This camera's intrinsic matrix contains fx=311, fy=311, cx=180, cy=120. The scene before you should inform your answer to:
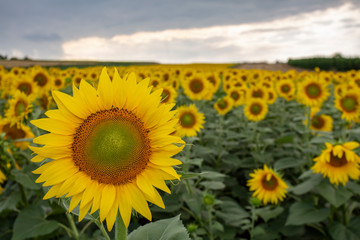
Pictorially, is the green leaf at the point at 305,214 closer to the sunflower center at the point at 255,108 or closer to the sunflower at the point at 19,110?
the sunflower center at the point at 255,108

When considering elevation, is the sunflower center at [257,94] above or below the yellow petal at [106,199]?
below

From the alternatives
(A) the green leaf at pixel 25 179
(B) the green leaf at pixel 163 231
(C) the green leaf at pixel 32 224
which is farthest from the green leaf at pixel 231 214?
(B) the green leaf at pixel 163 231

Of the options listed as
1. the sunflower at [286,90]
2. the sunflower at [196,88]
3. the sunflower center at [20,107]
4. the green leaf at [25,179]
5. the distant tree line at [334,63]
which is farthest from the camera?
the distant tree line at [334,63]

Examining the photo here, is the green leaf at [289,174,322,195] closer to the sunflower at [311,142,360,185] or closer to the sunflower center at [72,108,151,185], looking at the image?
the sunflower at [311,142,360,185]

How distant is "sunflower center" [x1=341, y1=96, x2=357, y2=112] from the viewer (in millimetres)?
5019

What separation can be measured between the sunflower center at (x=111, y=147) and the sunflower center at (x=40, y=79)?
5.97m

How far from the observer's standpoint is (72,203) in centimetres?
127

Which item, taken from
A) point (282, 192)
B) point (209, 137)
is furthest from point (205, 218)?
point (209, 137)

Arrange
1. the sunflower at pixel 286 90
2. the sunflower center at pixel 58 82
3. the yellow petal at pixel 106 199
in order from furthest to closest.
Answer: the sunflower at pixel 286 90
the sunflower center at pixel 58 82
the yellow petal at pixel 106 199

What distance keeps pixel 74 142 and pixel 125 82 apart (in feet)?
1.11

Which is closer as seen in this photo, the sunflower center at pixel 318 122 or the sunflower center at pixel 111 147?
the sunflower center at pixel 111 147

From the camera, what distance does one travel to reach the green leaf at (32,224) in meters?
2.95

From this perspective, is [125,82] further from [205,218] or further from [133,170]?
[205,218]

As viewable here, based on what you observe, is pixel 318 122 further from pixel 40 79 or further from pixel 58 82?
pixel 58 82
